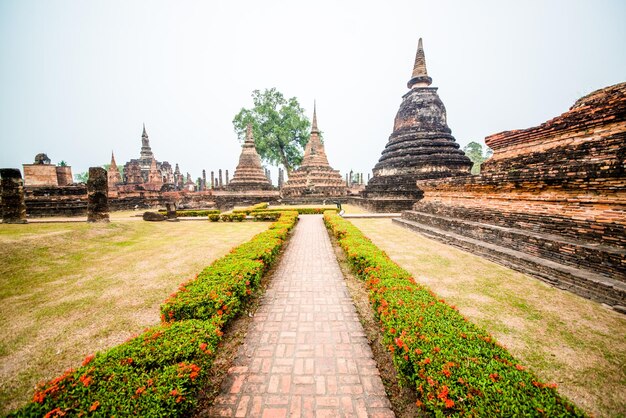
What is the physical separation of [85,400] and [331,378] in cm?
201

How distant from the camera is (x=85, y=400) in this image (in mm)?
1626

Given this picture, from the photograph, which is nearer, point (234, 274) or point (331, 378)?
point (331, 378)

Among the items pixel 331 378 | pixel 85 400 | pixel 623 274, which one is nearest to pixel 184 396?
pixel 85 400

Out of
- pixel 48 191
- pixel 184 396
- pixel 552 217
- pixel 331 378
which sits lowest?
pixel 331 378

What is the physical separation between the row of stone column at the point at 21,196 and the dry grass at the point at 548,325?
13.4 m

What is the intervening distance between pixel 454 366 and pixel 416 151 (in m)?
16.7

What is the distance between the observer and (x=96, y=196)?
1105 cm

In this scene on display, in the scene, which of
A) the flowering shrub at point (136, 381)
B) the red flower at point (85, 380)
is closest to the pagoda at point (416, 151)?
the flowering shrub at point (136, 381)

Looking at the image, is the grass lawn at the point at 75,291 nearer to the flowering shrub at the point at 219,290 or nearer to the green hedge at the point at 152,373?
the flowering shrub at the point at 219,290

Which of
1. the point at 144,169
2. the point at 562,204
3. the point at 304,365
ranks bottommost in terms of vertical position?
the point at 304,365

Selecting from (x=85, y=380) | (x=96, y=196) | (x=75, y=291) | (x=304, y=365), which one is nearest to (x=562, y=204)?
(x=304, y=365)

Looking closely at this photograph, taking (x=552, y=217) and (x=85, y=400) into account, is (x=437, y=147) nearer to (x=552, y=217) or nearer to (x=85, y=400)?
(x=552, y=217)

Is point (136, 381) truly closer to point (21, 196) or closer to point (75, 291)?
point (75, 291)

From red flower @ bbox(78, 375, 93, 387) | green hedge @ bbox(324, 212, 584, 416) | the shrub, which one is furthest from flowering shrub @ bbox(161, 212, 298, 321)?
the shrub
